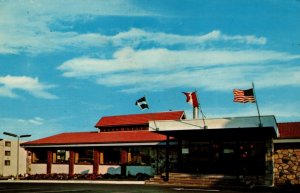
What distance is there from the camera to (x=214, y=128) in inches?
1196

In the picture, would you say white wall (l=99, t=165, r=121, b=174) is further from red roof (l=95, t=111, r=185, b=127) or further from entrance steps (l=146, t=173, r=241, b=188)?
entrance steps (l=146, t=173, r=241, b=188)

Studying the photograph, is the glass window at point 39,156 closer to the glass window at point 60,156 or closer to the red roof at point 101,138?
the red roof at point 101,138

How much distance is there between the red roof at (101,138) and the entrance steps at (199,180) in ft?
19.0

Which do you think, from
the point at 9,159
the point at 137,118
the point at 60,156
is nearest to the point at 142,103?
the point at 137,118

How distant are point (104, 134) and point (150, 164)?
27.4 feet

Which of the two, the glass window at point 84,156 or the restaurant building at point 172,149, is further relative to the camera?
the glass window at point 84,156

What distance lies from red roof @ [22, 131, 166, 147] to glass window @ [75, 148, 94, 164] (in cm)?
100

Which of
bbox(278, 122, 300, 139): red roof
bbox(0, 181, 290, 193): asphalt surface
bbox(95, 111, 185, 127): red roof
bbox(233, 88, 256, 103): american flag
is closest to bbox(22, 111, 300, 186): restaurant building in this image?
bbox(95, 111, 185, 127): red roof

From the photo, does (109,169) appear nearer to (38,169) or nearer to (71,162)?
(71,162)

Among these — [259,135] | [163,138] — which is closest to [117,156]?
[163,138]

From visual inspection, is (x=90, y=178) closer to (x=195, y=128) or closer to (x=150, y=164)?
(x=150, y=164)

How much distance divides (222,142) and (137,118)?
44.8 feet

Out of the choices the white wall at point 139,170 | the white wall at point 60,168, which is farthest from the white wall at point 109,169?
the white wall at point 60,168

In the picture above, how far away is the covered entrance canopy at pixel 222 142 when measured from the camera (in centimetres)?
2990
